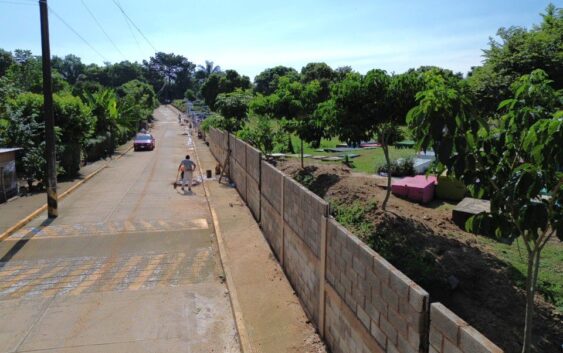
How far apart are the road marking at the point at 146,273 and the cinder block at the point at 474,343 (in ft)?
22.3

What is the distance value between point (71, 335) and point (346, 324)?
13.6 ft

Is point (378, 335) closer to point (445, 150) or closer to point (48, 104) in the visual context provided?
point (445, 150)

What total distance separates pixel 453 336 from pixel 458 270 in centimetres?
416

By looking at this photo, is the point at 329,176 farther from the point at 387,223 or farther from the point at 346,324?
the point at 346,324

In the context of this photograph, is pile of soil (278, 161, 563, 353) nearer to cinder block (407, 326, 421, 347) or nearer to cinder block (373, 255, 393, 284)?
cinder block (373, 255, 393, 284)


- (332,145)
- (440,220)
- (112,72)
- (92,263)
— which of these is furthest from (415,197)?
(112,72)

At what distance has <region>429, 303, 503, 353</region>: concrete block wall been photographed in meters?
2.96

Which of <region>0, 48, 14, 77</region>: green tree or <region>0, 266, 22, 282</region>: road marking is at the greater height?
<region>0, 48, 14, 77</region>: green tree

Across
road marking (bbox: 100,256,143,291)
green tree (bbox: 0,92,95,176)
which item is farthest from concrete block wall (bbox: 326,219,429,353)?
green tree (bbox: 0,92,95,176)

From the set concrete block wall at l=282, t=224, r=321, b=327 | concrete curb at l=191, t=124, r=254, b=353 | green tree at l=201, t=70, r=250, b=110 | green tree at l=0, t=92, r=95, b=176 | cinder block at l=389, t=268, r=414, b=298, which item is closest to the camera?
cinder block at l=389, t=268, r=414, b=298

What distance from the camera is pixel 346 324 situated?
17.9ft

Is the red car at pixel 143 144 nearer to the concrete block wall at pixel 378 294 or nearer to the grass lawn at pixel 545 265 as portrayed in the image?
the grass lawn at pixel 545 265

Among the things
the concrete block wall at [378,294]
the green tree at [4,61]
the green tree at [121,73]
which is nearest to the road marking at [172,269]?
the concrete block wall at [378,294]

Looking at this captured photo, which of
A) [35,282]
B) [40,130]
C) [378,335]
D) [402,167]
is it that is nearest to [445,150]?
[378,335]
